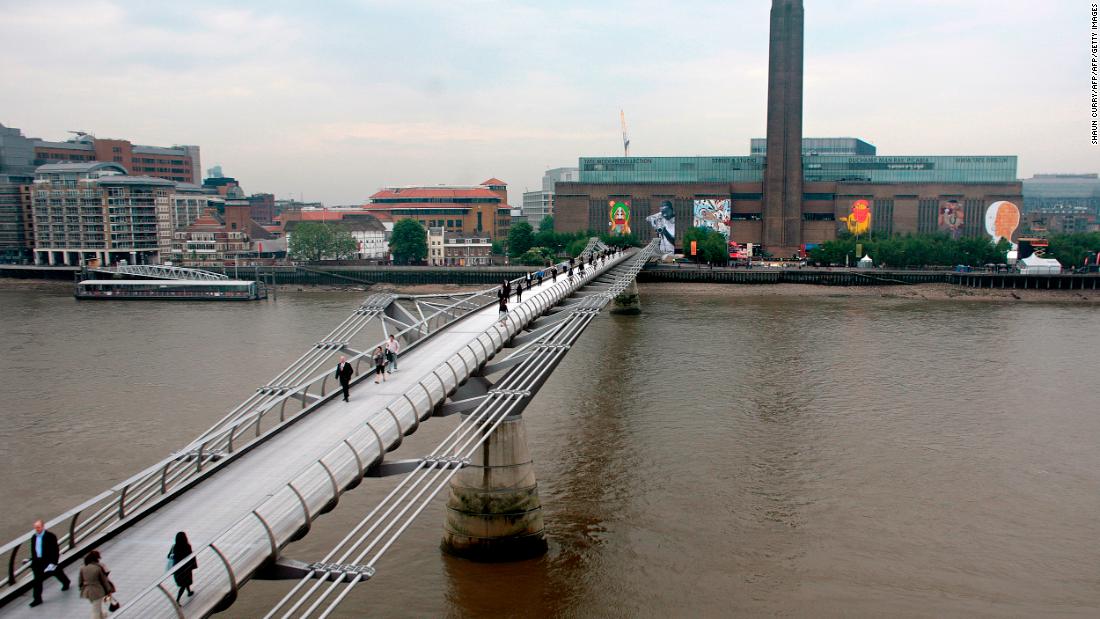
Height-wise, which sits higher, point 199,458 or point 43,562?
point 199,458

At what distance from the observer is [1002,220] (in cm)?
8538

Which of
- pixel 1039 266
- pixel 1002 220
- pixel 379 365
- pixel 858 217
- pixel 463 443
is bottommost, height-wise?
pixel 463 443

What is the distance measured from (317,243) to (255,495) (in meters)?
73.6

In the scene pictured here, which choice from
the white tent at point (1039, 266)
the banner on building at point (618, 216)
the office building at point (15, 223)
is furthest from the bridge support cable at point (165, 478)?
the office building at point (15, 223)

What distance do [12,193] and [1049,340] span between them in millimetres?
94238

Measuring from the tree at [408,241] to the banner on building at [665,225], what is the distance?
75.5ft

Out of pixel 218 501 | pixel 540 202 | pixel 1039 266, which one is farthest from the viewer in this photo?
pixel 540 202

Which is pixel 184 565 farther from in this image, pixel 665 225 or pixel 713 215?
pixel 713 215

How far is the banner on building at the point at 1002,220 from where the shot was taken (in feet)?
279

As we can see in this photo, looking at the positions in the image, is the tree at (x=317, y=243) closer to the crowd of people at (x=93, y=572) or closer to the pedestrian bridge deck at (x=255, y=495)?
the pedestrian bridge deck at (x=255, y=495)

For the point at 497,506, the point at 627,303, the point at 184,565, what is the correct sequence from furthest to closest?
the point at 627,303 → the point at 497,506 → the point at 184,565

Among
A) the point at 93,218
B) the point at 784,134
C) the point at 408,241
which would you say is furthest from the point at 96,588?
the point at 93,218

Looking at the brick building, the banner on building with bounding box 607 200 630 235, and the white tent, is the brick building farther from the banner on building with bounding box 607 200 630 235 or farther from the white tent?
the white tent

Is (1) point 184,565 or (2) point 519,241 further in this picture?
(2) point 519,241
